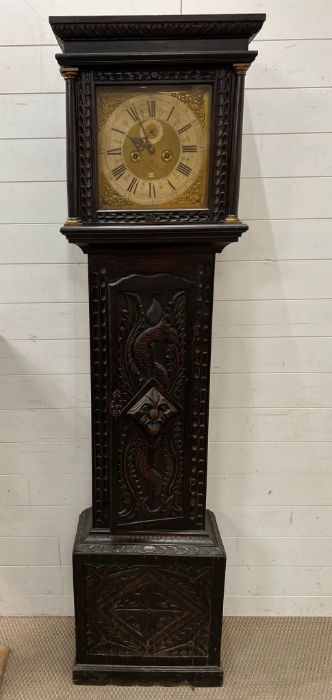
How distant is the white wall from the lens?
1604 mm

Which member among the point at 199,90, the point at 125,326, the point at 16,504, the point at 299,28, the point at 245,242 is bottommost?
the point at 16,504

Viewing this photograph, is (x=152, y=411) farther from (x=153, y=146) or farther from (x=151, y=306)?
(x=153, y=146)

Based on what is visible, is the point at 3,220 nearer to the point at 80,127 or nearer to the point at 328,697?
the point at 80,127

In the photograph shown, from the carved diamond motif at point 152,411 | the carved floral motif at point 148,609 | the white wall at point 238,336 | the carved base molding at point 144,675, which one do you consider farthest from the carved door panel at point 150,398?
the carved base molding at point 144,675

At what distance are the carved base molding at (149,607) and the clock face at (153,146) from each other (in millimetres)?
1067

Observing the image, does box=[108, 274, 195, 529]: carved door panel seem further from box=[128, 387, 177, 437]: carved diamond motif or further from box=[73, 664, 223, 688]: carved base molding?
box=[73, 664, 223, 688]: carved base molding

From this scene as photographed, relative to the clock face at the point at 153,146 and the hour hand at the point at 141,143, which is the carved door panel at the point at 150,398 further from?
the hour hand at the point at 141,143

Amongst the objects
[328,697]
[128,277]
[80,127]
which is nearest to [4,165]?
[80,127]

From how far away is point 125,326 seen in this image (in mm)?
1484

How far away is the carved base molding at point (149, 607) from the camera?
1613 mm

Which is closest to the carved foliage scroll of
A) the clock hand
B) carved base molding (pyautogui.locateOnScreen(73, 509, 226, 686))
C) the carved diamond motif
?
the carved diamond motif

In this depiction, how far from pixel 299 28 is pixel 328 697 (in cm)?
220

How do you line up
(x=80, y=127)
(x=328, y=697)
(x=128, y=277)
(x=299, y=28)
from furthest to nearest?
(x=328, y=697) < (x=299, y=28) < (x=128, y=277) < (x=80, y=127)

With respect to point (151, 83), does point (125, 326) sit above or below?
below
